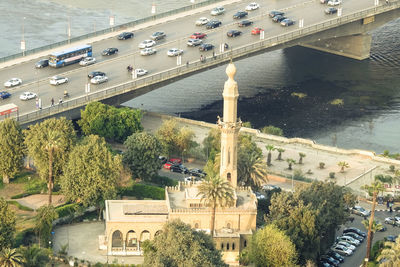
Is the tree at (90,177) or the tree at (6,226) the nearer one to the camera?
the tree at (6,226)

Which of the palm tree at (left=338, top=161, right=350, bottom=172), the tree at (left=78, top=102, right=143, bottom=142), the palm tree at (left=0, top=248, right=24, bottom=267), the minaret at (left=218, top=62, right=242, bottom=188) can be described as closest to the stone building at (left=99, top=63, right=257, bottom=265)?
the minaret at (left=218, top=62, right=242, bottom=188)

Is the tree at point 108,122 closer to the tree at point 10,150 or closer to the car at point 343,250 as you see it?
the tree at point 10,150

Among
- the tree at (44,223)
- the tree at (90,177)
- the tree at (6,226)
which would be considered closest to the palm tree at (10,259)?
the tree at (6,226)

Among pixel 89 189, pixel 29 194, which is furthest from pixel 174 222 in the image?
pixel 29 194

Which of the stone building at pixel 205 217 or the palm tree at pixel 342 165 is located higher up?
the palm tree at pixel 342 165

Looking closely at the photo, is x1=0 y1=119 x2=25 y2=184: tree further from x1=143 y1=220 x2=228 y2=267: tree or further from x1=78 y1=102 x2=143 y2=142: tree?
x1=143 y1=220 x2=228 y2=267: tree

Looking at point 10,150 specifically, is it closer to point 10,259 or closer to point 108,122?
A: point 108,122

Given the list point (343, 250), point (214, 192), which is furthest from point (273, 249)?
point (343, 250)
